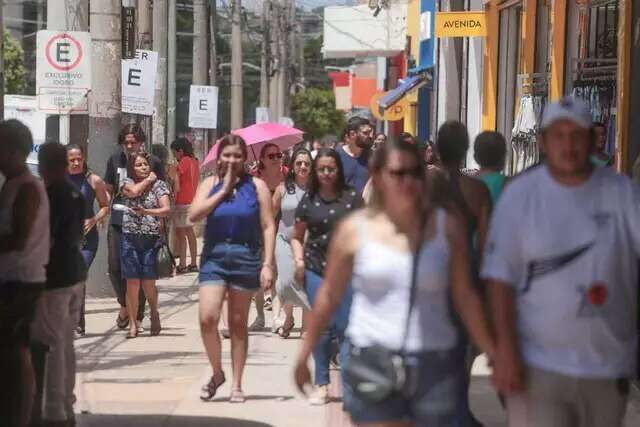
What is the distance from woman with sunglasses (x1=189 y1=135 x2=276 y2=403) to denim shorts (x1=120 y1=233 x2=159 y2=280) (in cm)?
357

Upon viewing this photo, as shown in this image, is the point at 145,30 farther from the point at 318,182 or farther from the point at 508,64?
the point at 318,182

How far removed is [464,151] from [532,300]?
2734 mm

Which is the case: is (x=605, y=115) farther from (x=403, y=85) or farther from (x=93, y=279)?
(x=403, y=85)

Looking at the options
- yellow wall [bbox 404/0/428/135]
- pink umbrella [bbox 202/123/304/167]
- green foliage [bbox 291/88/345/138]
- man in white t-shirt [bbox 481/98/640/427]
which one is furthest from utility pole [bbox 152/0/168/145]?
green foliage [bbox 291/88/345/138]

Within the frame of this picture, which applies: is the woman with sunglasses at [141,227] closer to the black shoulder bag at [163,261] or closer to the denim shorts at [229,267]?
the black shoulder bag at [163,261]

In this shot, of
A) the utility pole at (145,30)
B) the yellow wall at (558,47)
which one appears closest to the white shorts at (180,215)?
the utility pole at (145,30)

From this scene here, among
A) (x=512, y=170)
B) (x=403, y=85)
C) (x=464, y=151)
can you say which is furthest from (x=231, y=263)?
(x=403, y=85)

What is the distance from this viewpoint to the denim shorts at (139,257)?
13.5 m

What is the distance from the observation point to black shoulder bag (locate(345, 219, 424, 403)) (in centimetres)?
562

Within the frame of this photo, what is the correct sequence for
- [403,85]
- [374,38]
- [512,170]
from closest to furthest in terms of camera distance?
[512,170] < [403,85] < [374,38]

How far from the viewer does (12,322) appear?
7.56 metres

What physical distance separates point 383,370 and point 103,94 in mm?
11871

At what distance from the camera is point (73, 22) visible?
1730 cm

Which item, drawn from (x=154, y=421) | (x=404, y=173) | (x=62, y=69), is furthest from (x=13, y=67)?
(x=404, y=173)
